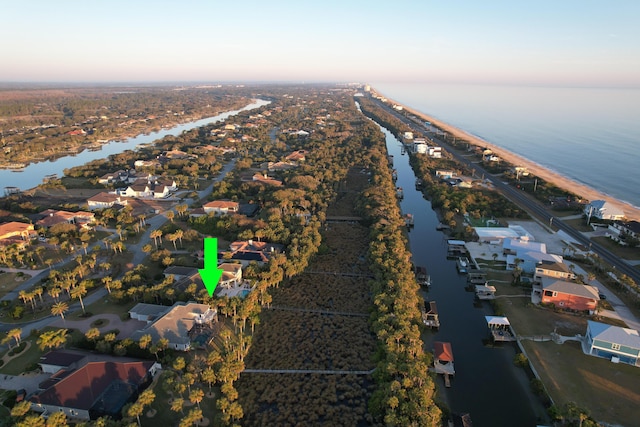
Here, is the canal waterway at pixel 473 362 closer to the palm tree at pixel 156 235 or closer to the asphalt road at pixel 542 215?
the asphalt road at pixel 542 215

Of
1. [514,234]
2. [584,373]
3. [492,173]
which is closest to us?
[584,373]

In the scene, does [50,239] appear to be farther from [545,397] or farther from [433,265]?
[545,397]

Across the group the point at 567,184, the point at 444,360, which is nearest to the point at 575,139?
the point at 567,184

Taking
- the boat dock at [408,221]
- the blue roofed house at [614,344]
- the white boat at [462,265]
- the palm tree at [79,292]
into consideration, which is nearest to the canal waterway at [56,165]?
the palm tree at [79,292]

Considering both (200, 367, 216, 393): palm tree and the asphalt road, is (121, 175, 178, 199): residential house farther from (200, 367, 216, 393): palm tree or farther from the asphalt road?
the asphalt road

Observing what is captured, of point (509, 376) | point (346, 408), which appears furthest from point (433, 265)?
point (346, 408)

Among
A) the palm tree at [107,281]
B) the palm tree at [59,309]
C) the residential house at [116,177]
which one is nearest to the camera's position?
the palm tree at [59,309]

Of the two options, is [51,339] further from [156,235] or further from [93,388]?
[156,235]
